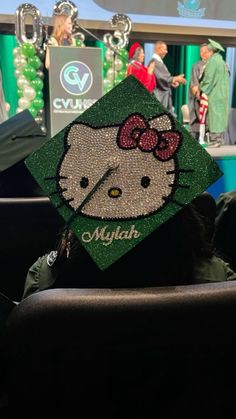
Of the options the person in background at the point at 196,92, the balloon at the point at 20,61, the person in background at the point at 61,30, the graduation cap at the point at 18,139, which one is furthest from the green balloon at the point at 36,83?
the graduation cap at the point at 18,139

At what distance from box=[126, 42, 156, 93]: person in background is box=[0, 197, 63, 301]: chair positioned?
2.75m

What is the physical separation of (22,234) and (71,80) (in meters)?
1.91

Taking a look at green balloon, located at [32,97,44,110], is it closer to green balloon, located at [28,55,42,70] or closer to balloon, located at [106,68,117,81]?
green balloon, located at [28,55,42,70]

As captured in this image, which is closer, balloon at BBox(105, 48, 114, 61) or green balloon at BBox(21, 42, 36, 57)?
green balloon at BBox(21, 42, 36, 57)

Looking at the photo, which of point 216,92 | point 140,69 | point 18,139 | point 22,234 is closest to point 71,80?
point 140,69

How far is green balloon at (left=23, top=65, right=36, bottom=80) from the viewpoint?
11.6ft

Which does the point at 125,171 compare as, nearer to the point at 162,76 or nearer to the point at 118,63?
the point at 118,63

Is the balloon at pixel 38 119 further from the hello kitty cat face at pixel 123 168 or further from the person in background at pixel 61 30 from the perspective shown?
the hello kitty cat face at pixel 123 168

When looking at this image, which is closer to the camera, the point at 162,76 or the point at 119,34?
the point at 119,34

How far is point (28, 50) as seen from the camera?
3418 millimetres

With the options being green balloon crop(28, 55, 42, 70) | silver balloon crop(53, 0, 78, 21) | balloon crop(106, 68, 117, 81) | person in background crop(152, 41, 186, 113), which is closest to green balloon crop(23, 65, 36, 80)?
green balloon crop(28, 55, 42, 70)

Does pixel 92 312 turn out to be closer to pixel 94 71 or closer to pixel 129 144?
pixel 129 144

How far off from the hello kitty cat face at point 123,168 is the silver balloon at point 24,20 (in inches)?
115

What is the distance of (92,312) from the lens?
18.9 inches
